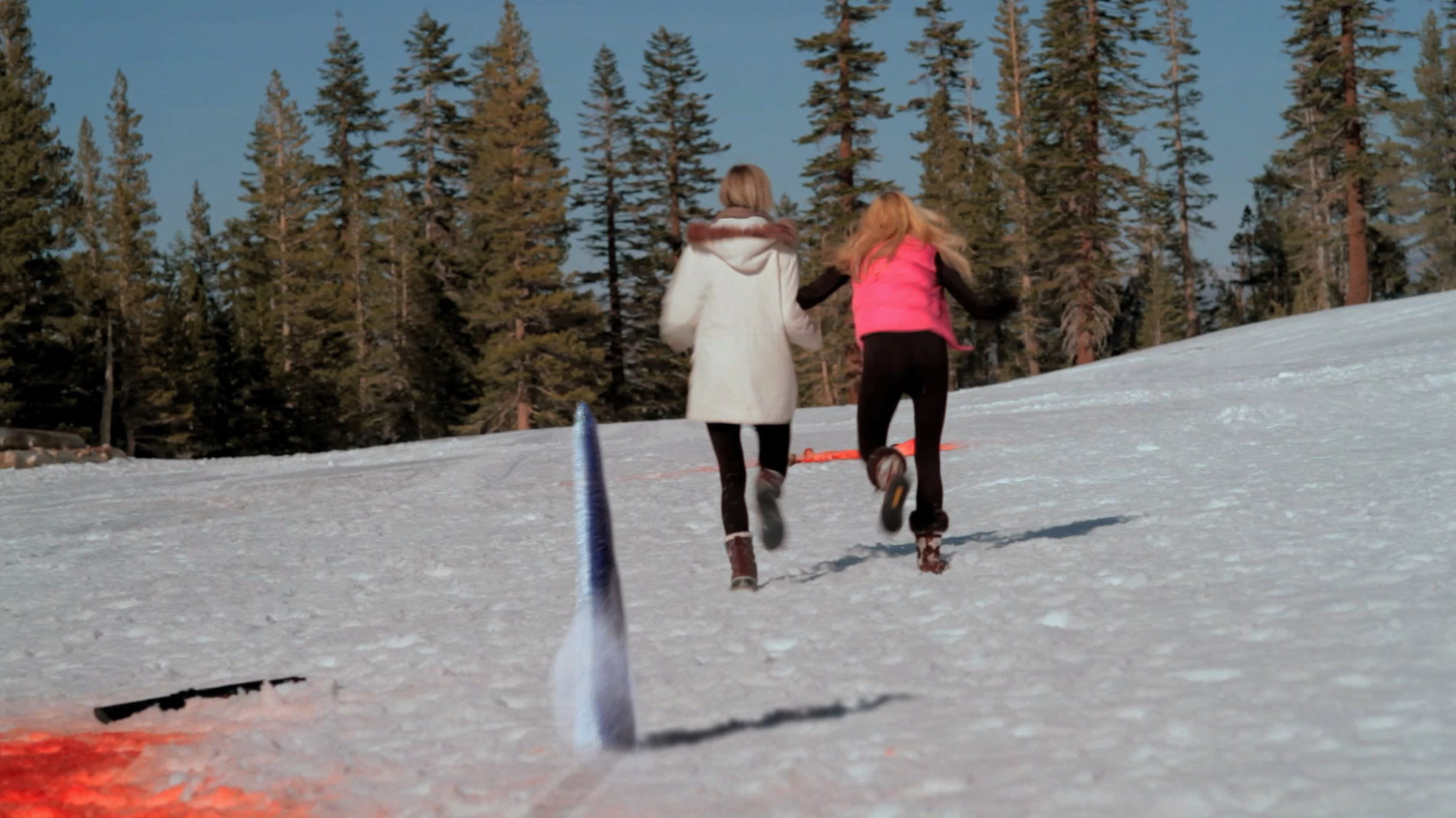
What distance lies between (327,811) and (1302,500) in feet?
22.4

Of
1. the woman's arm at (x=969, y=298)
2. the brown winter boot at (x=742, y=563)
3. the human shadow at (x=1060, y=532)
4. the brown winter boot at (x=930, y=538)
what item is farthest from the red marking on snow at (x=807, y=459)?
the brown winter boot at (x=742, y=563)

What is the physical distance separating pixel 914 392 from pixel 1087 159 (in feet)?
129

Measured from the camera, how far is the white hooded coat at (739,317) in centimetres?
656

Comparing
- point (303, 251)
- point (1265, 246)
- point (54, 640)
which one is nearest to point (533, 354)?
point (303, 251)

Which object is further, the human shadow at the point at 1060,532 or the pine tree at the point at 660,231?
the pine tree at the point at 660,231

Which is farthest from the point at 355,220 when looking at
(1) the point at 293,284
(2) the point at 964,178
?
(2) the point at 964,178

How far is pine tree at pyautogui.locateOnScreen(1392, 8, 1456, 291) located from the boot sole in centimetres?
6607

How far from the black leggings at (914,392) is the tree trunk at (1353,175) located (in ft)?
123

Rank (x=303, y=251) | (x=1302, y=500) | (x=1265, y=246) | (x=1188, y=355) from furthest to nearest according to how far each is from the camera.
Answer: (x=1265, y=246) < (x=303, y=251) < (x=1188, y=355) < (x=1302, y=500)

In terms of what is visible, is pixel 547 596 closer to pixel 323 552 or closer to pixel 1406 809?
pixel 323 552

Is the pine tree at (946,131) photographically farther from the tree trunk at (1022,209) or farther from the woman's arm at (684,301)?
the woman's arm at (684,301)

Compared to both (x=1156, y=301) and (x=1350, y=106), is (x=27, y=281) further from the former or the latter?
(x=1156, y=301)

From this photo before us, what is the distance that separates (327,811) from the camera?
3.63m

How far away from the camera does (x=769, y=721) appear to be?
4.34 m
